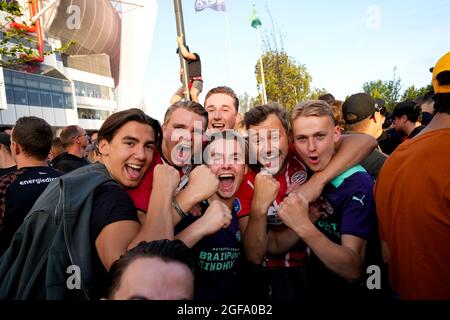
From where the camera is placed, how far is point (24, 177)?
11.2 feet

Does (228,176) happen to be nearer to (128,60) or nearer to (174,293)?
(174,293)

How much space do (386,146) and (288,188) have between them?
421 centimetres

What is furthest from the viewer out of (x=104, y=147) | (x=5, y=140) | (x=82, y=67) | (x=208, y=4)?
(x=82, y=67)

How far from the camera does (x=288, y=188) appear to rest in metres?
2.63

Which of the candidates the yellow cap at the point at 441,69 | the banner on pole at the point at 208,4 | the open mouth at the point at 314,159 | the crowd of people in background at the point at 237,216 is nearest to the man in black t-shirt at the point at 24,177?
the crowd of people in background at the point at 237,216

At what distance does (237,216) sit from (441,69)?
161cm

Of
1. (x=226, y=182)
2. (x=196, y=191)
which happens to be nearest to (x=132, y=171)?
(x=196, y=191)

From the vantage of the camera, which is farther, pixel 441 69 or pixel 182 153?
pixel 182 153

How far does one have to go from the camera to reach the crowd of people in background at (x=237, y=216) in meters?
1.64

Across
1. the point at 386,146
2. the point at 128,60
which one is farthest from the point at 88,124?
the point at 386,146

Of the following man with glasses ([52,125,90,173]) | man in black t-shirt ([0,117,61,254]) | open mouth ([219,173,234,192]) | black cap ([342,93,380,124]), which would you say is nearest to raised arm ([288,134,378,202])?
open mouth ([219,173,234,192])

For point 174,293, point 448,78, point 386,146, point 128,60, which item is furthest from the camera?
point 128,60

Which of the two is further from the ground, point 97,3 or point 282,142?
point 97,3

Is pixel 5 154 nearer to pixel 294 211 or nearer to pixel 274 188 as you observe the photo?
pixel 274 188
